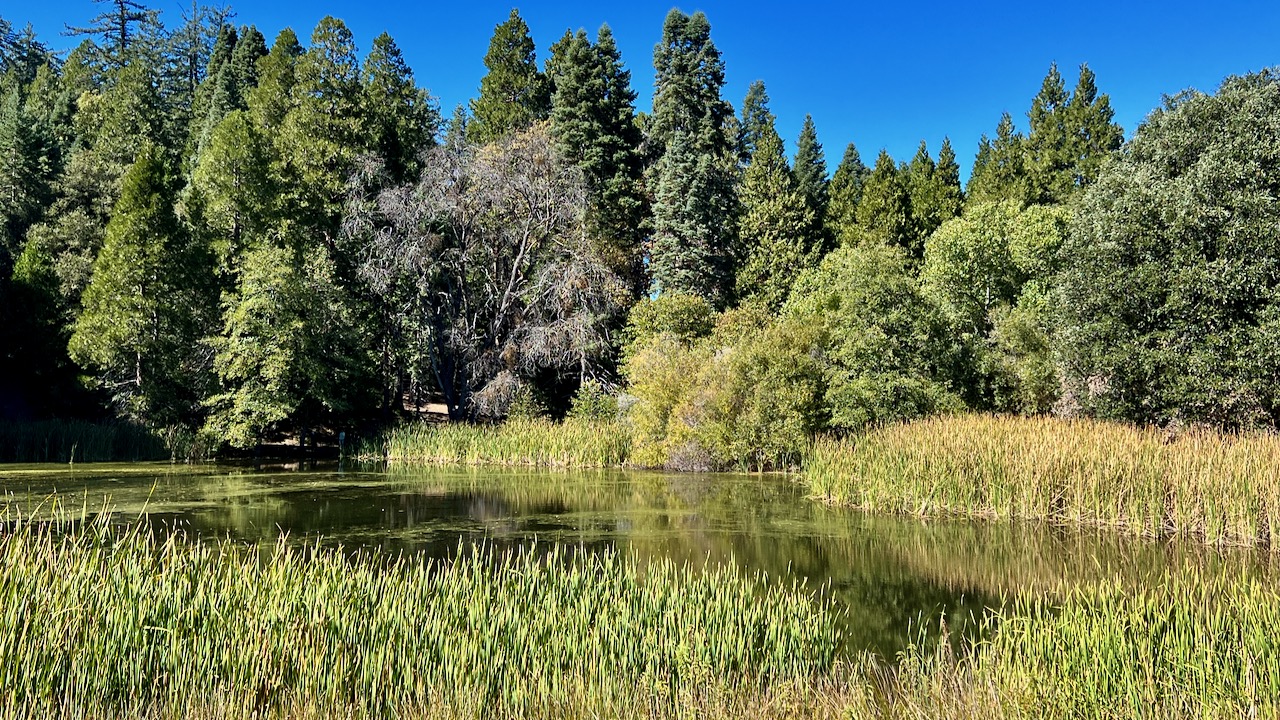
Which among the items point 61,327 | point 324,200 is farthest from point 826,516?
point 61,327

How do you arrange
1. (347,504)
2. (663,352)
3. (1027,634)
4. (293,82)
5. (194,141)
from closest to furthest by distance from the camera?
1. (1027,634)
2. (347,504)
3. (663,352)
4. (293,82)
5. (194,141)

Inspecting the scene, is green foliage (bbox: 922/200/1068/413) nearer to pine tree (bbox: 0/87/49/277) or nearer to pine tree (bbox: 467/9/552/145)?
pine tree (bbox: 467/9/552/145)

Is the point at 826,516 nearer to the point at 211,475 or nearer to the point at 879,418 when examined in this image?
the point at 879,418

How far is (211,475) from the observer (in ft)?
63.3

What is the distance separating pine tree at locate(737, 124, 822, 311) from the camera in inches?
1281

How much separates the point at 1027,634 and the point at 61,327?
107 ft

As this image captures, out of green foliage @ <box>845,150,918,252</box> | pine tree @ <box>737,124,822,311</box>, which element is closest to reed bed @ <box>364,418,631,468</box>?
pine tree @ <box>737,124,822,311</box>

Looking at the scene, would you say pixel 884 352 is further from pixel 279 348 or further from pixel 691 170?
pixel 279 348

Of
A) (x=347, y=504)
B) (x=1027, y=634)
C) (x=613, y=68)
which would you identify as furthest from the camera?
(x=613, y=68)

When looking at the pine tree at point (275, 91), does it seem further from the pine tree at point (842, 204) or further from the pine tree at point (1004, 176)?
the pine tree at point (1004, 176)

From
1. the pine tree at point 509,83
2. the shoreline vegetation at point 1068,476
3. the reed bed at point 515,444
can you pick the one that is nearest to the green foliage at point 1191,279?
the shoreline vegetation at point 1068,476

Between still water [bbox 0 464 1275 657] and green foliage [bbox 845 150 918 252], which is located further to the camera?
green foliage [bbox 845 150 918 252]

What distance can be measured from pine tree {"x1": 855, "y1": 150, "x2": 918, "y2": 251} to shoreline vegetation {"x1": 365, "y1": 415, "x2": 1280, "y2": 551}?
73.2 feet

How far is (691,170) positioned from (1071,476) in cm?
2201
